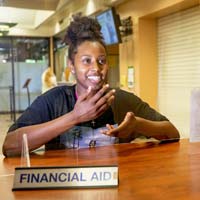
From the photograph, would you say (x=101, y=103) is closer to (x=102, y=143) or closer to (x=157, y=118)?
(x=102, y=143)

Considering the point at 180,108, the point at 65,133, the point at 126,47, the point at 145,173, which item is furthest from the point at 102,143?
the point at 126,47

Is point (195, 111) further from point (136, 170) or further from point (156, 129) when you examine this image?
point (136, 170)

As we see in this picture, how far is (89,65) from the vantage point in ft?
4.45

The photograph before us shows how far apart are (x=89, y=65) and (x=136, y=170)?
1.89 feet

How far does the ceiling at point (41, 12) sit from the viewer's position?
3869 millimetres

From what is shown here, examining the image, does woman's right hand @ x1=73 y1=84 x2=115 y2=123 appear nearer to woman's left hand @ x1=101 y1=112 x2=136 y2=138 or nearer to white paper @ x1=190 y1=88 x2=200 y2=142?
woman's left hand @ x1=101 y1=112 x2=136 y2=138

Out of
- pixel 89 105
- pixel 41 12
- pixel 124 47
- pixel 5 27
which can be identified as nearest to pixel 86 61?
pixel 89 105

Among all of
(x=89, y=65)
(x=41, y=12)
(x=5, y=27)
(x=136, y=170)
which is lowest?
(x=136, y=170)

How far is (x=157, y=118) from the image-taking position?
149 centimetres

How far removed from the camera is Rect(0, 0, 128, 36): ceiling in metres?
3.87

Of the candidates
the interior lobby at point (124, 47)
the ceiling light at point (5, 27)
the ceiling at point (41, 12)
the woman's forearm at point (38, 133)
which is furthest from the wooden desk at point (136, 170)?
the ceiling light at point (5, 27)

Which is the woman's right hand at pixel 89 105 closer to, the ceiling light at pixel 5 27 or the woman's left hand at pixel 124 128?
the woman's left hand at pixel 124 128

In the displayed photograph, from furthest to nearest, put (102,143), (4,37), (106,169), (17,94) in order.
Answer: (4,37), (17,94), (102,143), (106,169)

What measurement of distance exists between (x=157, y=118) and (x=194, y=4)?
2.81 m
